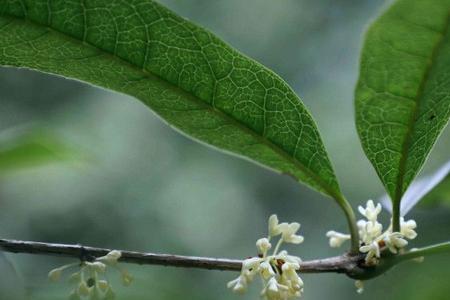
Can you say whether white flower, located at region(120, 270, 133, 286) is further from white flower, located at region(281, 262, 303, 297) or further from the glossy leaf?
the glossy leaf

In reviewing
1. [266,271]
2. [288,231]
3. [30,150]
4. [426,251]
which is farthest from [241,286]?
[30,150]

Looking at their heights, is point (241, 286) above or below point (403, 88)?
below

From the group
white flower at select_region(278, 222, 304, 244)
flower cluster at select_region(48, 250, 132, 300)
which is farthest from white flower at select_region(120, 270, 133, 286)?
white flower at select_region(278, 222, 304, 244)

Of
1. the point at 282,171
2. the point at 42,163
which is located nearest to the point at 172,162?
the point at 42,163

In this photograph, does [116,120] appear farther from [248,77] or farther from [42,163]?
[248,77]

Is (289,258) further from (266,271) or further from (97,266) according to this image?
(97,266)

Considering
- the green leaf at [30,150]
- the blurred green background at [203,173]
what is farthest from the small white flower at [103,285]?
the blurred green background at [203,173]

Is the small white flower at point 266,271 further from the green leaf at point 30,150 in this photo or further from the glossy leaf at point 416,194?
the green leaf at point 30,150
